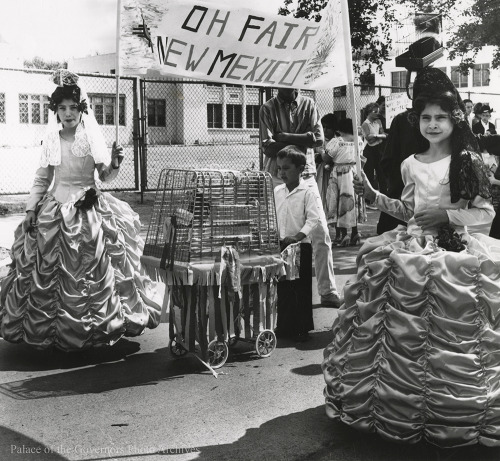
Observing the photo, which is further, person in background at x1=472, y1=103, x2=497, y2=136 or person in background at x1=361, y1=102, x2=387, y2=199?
person in background at x1=472, y1=103, x2=497, y2=136

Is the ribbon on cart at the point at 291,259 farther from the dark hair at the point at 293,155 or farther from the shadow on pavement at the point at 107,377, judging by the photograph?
the shadow on pavement at the point at 107,377

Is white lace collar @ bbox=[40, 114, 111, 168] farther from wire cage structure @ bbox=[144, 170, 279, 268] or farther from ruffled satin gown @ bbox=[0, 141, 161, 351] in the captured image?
wire cage structure @ bbox=[144, 170, 279, 268]

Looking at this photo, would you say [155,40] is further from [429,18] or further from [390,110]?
[390,110]

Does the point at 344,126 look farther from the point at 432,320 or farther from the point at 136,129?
the point at 432,320

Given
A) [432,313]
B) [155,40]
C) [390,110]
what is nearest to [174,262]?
[155,40]

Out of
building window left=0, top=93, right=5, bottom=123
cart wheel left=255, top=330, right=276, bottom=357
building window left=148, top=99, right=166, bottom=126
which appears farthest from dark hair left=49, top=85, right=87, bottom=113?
building window left=148, top=99, right=166, bottom=126

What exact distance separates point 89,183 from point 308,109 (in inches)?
95.3

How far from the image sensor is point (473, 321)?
147 inches

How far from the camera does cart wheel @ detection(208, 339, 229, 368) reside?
536 centimetres

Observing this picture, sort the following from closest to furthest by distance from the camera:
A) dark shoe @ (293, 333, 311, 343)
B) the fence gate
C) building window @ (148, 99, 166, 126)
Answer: dark shoe @ (293, 333, 311, 343) < the fence gate < building window @ (148, 99, 166, 126)

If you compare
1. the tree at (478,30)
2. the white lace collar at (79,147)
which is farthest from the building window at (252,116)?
the white lace collar at (79,147)

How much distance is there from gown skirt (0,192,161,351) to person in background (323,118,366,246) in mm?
5545

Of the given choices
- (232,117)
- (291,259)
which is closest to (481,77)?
(232,117)

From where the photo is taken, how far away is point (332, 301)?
7.22 metres
